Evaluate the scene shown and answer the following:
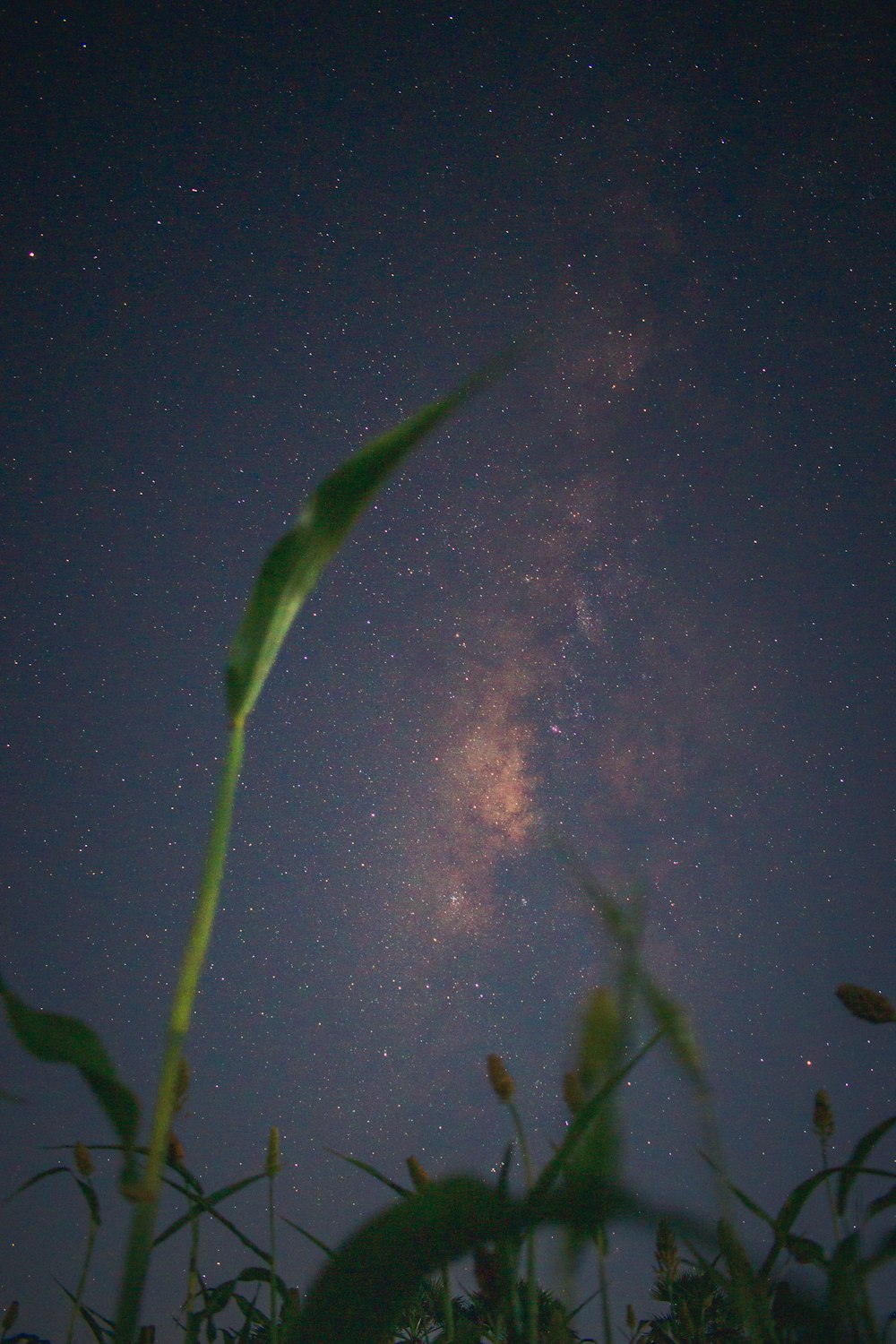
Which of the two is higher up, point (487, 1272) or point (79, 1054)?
point (79, 1054)

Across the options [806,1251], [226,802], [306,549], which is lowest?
[806,1251]

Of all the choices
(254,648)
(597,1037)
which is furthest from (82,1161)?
(254,648)

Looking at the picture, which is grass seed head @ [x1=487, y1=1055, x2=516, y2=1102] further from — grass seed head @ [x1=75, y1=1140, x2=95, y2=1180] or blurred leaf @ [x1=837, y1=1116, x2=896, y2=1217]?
grass seed head @ [x1=75, y1=1140, x2=95, y2=1180]

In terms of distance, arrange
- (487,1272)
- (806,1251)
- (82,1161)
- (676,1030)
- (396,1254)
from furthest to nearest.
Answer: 1. (82,1161)
2. (806,1251)
3. (487,1272)
4. (676,1030)
5. (396,1254)

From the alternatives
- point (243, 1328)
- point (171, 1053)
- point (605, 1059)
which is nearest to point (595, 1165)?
point (605, 1059)

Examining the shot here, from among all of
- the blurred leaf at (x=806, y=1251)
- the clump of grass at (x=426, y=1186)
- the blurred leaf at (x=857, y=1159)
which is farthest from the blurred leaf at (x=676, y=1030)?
the blurred leaf at (x=806, y=1251)

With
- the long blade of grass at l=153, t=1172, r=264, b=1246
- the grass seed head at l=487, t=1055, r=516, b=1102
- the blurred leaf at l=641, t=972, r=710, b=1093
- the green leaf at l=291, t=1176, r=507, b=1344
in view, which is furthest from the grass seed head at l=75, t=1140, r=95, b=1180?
the blurred leaf at l=641, t=972, r=710, b=1093

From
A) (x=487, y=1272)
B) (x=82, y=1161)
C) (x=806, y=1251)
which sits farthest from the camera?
(x=82, y=1161)

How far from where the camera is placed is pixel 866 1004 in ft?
1.93

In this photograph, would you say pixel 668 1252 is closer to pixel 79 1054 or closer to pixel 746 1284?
pixel 746 1284

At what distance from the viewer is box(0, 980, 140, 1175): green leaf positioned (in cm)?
48

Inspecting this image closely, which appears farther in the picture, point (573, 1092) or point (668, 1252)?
point (668, 1252)

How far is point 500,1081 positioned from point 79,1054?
51 cm

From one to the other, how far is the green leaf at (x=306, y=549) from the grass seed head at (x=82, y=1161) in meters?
0.82
